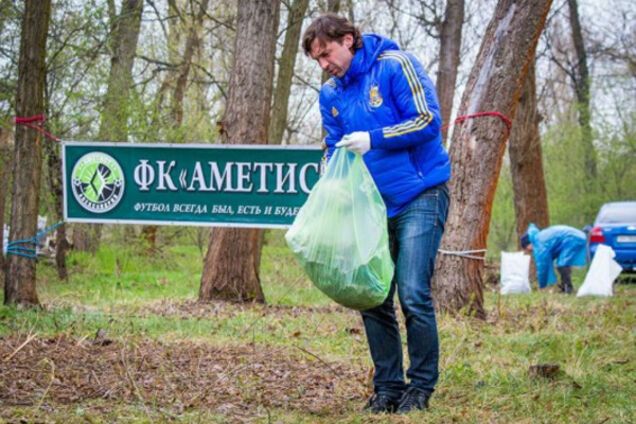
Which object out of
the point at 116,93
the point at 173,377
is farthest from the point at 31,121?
the point at 116,93

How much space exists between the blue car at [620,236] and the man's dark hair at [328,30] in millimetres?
14153

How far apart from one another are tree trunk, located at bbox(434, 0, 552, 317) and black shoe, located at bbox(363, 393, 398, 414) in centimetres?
366

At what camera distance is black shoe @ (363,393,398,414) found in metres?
4.51

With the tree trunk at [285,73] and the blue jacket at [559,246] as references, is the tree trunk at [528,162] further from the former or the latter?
the tree trunk at [285,73]

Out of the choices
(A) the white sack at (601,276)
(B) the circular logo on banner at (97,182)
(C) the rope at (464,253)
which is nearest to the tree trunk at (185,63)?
(A) the white sack at (601,276)

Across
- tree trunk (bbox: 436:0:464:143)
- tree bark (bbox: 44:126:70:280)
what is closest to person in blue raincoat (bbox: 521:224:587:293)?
tree trunk (bbox: 436:0:464:143)

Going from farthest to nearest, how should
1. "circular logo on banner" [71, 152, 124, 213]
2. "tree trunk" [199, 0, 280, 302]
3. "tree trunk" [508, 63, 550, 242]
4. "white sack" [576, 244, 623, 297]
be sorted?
1. "tree trunk" [508, 63, 550, 242]
2. "white sack" [576, 244, 623, 297]
3. "tree trunk" [199, 0, 280, 302]
4. "circular logo on banner" [71, 152, 124, 213]

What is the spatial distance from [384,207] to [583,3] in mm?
23802

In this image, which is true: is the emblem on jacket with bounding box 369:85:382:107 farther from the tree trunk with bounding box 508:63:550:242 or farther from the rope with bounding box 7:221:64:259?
the tree trunk with bounding box 508:63:550:242

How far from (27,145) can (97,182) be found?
0.82 m

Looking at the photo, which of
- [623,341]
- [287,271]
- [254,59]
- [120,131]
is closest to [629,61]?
[287,271]

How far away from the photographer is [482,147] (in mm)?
8141

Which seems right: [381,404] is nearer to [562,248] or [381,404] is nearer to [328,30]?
[328,30]

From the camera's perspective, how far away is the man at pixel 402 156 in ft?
14.4
